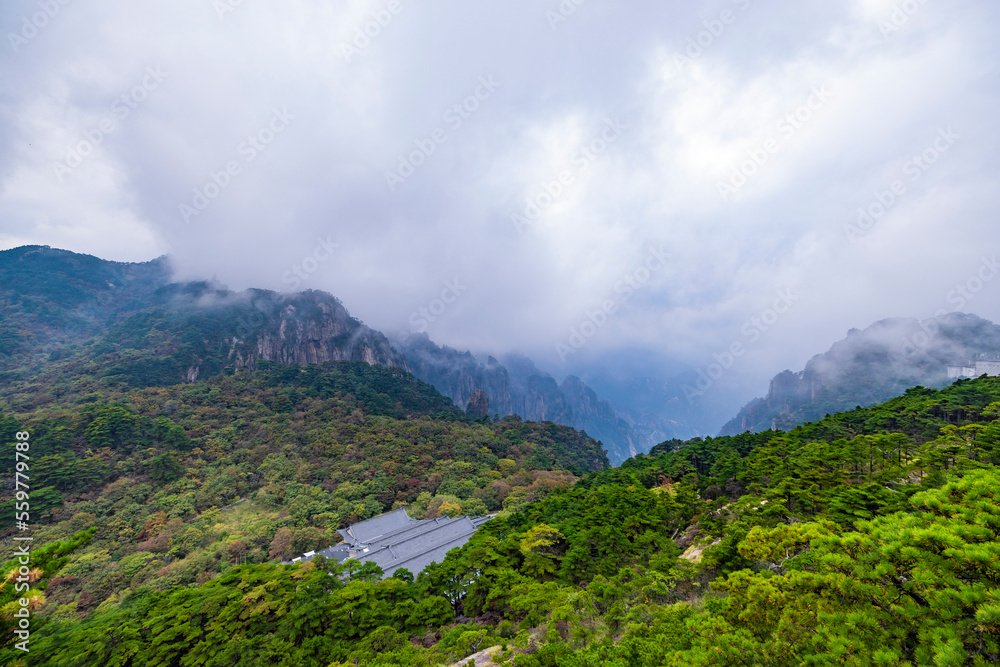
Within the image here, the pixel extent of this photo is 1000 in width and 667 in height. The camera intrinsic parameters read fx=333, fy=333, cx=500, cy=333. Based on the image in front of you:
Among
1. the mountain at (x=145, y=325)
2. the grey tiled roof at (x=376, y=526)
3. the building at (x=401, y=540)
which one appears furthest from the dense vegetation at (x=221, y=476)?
Result: the mountain at (x=145, y=325)

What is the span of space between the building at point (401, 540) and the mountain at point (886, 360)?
89.3 meters

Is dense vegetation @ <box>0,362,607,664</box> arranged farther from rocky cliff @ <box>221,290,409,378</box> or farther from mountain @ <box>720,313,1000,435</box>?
mountain @ <box>720,313,1000,435</box>

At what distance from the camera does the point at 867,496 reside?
36.7 feet

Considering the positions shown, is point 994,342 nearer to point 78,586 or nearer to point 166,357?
point 78,586

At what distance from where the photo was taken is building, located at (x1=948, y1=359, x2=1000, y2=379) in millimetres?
72250

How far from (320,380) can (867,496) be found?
76305 millimetres

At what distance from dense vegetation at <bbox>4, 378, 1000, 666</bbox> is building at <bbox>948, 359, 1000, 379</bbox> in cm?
7709

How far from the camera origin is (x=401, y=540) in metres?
30.0

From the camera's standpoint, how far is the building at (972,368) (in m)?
72.2

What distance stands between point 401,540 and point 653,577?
81.5ft

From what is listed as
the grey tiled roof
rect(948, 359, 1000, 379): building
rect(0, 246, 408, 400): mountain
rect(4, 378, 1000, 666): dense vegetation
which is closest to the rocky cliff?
rect(0, 246, 408, 400): mountain

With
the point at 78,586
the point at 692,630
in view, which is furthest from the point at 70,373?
the point at 692,630

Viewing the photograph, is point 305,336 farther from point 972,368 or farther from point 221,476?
point 972,368

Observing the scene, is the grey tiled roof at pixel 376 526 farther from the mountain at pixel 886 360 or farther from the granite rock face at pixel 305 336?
the mountain at pixel 886 360
